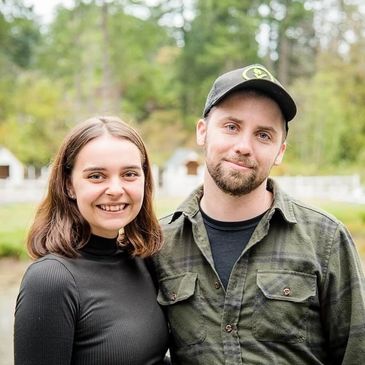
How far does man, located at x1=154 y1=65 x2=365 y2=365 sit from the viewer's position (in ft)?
7.07

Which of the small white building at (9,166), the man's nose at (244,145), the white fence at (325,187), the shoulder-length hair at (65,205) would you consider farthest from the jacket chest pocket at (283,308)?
the small white building at (9,166)

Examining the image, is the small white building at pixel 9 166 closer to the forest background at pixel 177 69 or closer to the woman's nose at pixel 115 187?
the forest background at pixel 177 69

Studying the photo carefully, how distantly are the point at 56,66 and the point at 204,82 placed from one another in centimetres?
855

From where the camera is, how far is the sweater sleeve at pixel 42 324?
6.10ft

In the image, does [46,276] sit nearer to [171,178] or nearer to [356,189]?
[356,189]

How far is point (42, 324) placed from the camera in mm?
1858

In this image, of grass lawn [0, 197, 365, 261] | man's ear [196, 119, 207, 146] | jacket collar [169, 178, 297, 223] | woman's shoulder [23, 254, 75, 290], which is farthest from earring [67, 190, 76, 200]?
grass lawn [0, 197, 365, 261]

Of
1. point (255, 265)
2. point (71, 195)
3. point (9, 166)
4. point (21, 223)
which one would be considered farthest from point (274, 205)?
point (9, 166)

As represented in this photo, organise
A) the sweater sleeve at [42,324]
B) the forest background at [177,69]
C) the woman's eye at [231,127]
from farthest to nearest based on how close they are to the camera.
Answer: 1. the forest background at [177,69]
2. the woman's eye at [231,127]
3. the sweater sleeve at [42,324]

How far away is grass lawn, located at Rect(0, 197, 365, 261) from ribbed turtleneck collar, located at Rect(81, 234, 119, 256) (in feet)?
17.0

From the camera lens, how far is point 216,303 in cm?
222

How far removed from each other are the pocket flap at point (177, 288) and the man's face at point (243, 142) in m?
0.40

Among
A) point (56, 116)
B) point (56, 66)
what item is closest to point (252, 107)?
point (56, 116)

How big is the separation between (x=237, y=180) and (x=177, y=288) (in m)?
0.52
